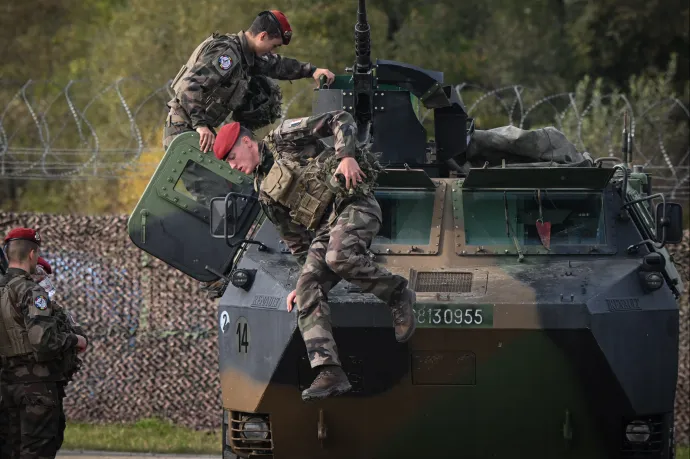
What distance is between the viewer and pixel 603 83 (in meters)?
29.9

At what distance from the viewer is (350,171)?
8.53m

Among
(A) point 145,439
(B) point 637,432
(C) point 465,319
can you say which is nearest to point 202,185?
(C) point 465,319

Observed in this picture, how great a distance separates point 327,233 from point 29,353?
197cm

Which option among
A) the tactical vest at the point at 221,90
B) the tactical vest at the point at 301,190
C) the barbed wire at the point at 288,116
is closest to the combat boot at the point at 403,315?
the tactical vest at the point at 301,190

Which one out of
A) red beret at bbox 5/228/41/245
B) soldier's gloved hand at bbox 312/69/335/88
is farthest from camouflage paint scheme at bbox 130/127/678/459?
soldier's gloved hand at bbox 312/69/335/88

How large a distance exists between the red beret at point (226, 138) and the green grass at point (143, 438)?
5.13m

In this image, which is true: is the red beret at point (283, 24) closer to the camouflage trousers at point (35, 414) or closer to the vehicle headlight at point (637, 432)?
the camouflage trousers at point (35, 414)

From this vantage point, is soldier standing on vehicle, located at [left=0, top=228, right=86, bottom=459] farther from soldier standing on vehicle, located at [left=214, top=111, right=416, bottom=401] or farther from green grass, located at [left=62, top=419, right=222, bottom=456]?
green grass, located at [left=62, top=419, right=222, bottom=456]

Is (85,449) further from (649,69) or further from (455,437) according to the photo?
(649,69)

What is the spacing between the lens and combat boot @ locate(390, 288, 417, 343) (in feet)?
28.2

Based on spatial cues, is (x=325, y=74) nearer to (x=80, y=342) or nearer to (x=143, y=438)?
(x=80, y=342)

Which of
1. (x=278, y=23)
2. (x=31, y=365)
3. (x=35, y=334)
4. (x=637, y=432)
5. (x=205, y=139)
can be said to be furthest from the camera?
(x=278, y=23)

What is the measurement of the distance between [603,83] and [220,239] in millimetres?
20648

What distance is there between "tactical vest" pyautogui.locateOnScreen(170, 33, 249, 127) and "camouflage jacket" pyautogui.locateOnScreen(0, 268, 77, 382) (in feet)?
5.07
